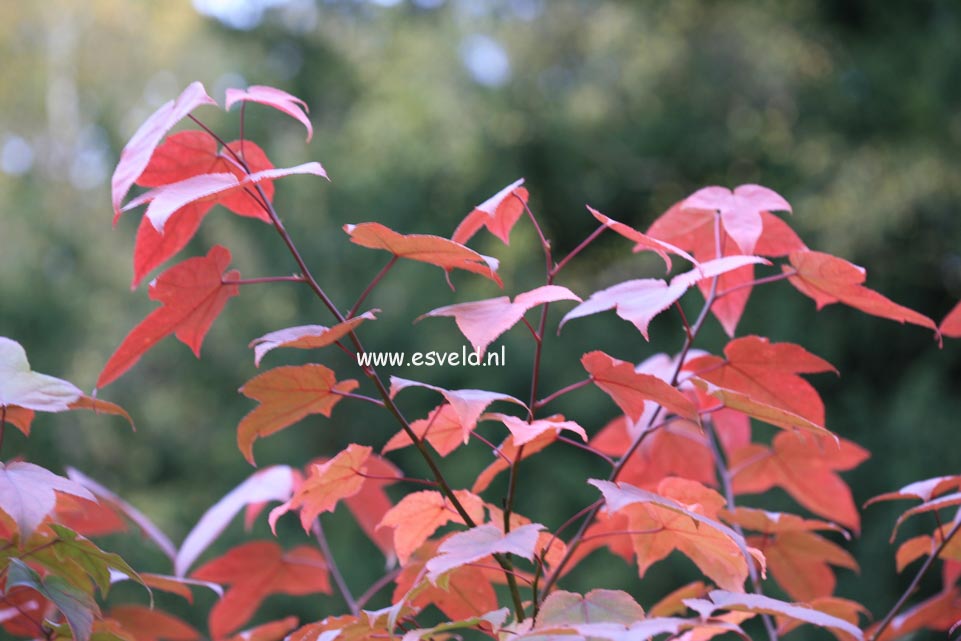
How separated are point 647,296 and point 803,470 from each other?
0.35m

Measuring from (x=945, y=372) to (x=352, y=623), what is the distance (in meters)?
3.35

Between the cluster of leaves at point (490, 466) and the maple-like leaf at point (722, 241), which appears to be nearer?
the cluster of leaves at point (490, 466)

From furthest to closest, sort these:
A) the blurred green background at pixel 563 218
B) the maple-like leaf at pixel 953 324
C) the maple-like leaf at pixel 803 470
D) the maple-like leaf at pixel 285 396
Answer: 1. the blurred green background at pixel 563 218
2. the maple-like leaf at pixel 803 470
3. the maple-like leaf at pixel 953 324
4. the maple-like leaf at pixel 285 396

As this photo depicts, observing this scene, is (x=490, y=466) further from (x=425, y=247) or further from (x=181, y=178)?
→ (x=181, y=178)

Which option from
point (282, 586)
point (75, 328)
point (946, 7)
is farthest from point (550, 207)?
point (282, 586)

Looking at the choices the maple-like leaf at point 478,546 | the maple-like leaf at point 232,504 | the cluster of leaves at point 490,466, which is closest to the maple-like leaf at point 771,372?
the cluster of leaves at point 490,466

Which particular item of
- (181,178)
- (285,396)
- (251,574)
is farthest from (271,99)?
(251,574)

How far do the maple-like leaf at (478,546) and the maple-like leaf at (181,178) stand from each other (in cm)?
25

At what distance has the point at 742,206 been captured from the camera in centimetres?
60

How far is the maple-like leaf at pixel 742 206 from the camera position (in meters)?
0.57

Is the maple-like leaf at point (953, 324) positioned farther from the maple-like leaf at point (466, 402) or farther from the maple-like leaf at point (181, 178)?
the maple-like leaf at point (181, 178)

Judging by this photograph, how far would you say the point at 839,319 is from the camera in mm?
3373

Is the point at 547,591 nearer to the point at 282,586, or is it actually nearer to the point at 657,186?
the point at 282,586

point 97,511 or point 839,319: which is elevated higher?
point 97,511
